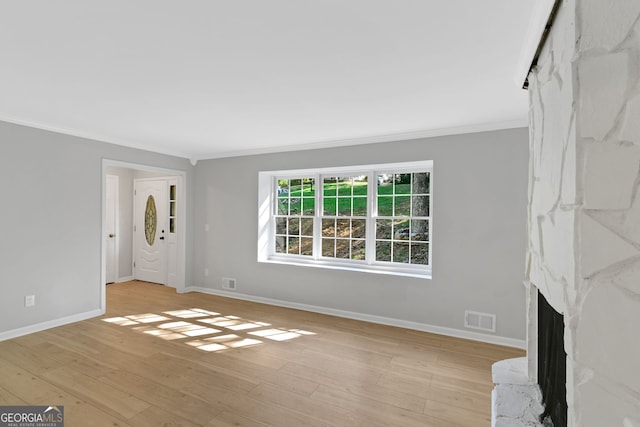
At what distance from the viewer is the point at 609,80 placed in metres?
0.88

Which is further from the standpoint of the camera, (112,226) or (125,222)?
(125,222)

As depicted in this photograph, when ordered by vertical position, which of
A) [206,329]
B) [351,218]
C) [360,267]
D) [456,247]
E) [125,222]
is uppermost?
[351,218]

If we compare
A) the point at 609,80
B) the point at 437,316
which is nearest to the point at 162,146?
the point at 437,316

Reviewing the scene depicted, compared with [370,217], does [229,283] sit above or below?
below

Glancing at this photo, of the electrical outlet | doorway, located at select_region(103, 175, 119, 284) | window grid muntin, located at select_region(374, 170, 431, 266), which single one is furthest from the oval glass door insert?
window grid muntin, located at select_region(374, 170, 431, 266)

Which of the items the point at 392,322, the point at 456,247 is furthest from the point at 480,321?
the point at 392,322

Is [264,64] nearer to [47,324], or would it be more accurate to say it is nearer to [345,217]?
[345,217]

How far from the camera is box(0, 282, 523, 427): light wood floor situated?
7.05ft

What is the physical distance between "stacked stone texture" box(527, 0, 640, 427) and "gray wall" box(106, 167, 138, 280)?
23.6 ft

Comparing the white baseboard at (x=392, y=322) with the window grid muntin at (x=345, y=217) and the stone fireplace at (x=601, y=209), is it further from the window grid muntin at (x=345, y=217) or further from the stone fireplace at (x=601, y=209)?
the stone fireplace at (x=601, y=209)

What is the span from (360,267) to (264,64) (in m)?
3.01

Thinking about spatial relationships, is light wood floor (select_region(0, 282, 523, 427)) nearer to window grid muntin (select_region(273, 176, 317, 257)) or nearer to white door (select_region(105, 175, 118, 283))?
window grid muntin (select_region(273, 176, 317, 257))

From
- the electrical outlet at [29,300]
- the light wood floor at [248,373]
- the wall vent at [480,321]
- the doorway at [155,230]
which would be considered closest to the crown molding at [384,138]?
the doorway at [155,230]

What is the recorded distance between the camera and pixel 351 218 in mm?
4461
